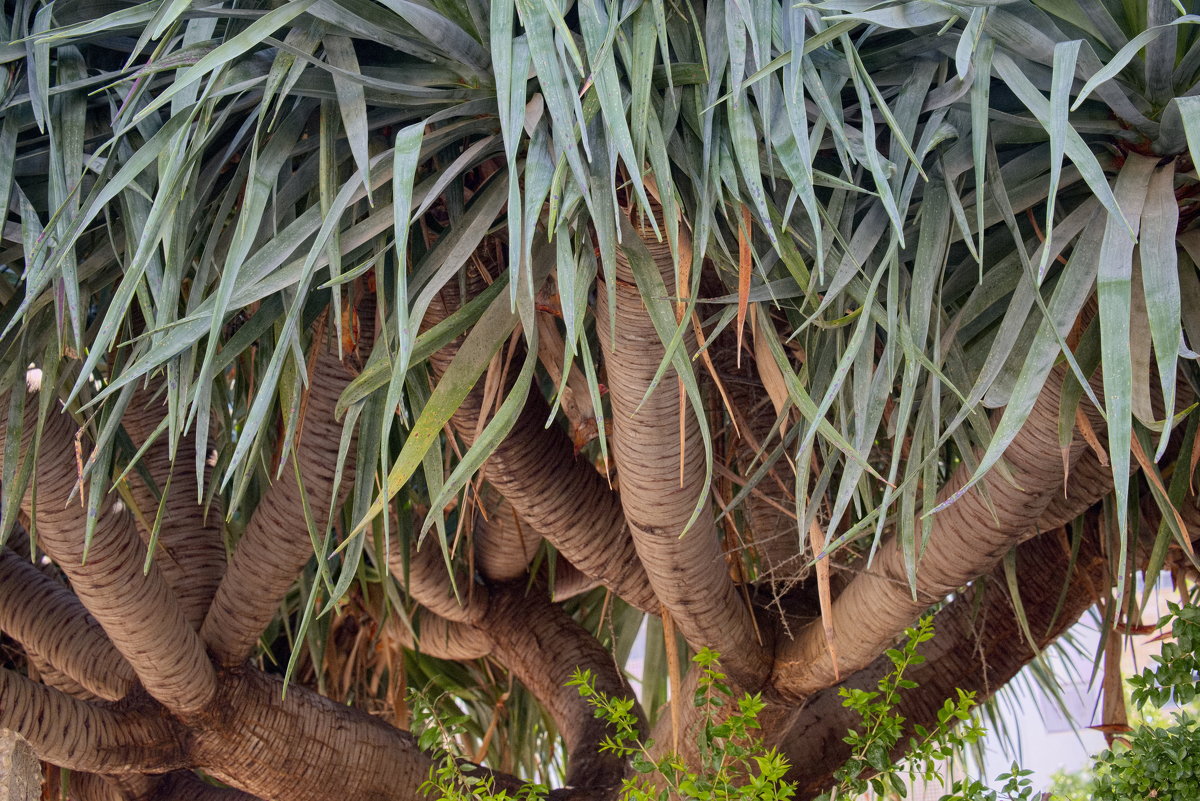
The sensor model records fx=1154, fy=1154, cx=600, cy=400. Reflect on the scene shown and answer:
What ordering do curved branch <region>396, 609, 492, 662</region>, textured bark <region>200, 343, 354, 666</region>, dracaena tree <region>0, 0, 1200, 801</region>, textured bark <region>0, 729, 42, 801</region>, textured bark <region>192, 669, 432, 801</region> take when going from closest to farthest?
dracaena tree <region>0, 0, 1200, 801</region> < textured bark <region>0, 729, 42, 801</region> < textured bark <region>200, 343, 354, 666</region> < textured bark <region>192, 669, 432, 801</region> < curved branch <region>396, 609, 492, 662</region>

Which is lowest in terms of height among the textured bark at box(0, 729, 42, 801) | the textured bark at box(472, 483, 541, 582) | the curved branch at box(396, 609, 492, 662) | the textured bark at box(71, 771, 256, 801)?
the textured bark at box(0, 729, 42, 801)

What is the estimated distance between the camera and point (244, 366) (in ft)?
A: 6.81

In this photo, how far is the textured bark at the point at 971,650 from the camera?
6.63 feet

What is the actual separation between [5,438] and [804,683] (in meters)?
1.22

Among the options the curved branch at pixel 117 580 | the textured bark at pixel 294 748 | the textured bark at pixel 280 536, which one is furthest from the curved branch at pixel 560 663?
the curved branch at pixel 117 580

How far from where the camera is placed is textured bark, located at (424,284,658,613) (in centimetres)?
172

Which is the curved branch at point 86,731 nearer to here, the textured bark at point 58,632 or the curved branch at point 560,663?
the textured bark at point 58,632

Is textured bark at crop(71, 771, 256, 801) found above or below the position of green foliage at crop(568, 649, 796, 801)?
below

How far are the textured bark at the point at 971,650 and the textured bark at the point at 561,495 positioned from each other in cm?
39

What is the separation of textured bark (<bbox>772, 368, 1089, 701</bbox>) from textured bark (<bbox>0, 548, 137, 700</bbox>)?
113cm

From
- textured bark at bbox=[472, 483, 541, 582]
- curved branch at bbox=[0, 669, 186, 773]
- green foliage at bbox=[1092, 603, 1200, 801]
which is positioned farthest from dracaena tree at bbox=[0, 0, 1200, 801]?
textured bark at bbox=[472, 483, 541, 582]

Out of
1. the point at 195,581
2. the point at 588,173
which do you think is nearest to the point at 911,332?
the point at 588,173

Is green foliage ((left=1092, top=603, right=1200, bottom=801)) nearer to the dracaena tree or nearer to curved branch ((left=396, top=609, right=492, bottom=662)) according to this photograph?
the dracaena tree

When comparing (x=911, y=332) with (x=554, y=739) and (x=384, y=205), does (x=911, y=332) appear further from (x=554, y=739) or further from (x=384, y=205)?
(x=554, y=739)
